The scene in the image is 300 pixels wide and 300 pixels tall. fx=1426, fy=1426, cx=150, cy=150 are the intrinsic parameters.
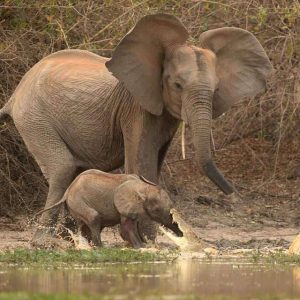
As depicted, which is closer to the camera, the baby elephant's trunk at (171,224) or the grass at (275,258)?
the grass at (275,258)

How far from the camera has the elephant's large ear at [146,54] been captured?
12.8 m

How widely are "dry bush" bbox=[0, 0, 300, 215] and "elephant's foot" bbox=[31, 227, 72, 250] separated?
65.2 inches

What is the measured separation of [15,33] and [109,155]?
2.09 metres

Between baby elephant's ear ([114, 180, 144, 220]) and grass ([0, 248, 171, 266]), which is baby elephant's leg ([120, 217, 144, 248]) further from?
grass ([0, 248, 171, 266])

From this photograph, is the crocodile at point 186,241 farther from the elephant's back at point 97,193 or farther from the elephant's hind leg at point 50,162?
the elephant's hind leg at point 50,162

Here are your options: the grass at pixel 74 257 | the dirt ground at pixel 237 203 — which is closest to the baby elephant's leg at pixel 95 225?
the grass at pixel 74 257

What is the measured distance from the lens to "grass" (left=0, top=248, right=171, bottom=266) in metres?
Answer: 10.9

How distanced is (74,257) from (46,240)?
1.96 meters

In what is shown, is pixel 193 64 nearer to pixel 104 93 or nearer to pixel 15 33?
pixel 104 93

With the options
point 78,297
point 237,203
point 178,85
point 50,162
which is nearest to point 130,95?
point 178,85

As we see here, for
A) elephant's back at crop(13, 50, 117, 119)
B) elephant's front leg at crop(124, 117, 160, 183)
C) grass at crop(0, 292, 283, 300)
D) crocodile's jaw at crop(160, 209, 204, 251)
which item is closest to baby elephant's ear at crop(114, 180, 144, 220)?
crocodile's jaw at crop(160, 209, 204, 251)

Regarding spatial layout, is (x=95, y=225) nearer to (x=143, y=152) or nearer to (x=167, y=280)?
(x=143, y=152)

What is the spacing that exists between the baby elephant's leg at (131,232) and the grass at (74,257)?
657 mm

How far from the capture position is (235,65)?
43.5 feet
